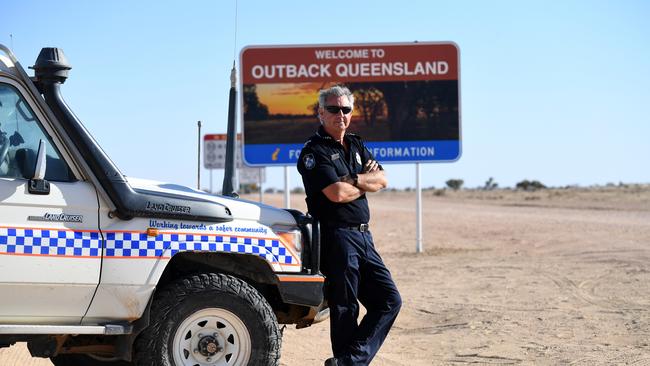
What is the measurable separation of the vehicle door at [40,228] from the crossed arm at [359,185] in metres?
1.63

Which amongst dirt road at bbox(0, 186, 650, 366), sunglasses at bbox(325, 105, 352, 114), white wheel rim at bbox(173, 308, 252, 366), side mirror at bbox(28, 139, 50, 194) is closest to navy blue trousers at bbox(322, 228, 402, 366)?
white wheel rim at bbox(173, 308, 252, 366)

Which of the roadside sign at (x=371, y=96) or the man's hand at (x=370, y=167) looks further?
the roadside sign at (x=371, y=96)

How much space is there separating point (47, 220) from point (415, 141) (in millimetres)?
14855

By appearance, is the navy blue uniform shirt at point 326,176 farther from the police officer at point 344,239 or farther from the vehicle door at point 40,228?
the vehicle door at point 40,228

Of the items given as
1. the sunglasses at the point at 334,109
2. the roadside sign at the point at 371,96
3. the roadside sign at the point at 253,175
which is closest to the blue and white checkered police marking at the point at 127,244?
A: the sunglasses at the point at 334,109

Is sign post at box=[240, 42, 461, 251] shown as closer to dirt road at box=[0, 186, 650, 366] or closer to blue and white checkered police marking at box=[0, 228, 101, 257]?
dirt road at box=[0, 186, 650, 366]

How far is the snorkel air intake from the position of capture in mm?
6500

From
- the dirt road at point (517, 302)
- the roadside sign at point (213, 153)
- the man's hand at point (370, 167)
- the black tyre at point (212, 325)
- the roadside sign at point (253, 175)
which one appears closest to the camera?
the black tyre at point (212, 325)

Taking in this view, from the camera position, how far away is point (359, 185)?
7164 millimetres

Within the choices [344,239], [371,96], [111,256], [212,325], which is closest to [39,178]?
[111,256]

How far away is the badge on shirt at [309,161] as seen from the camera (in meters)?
7.17

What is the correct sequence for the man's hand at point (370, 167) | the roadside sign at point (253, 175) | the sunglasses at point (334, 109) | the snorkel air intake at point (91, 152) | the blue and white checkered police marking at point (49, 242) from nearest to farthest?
the blue and white checkered police marking at point (49, 242), the snorkel air intake at point (91, 152), the sunglasses at point (334, 109), the man's hand at point (370, 167), the roadside sign at point (253, 175)

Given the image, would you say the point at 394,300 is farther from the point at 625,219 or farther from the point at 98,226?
the point at 625,219

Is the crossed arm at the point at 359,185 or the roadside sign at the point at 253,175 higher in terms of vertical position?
the roadside sign at the point at 253,175
